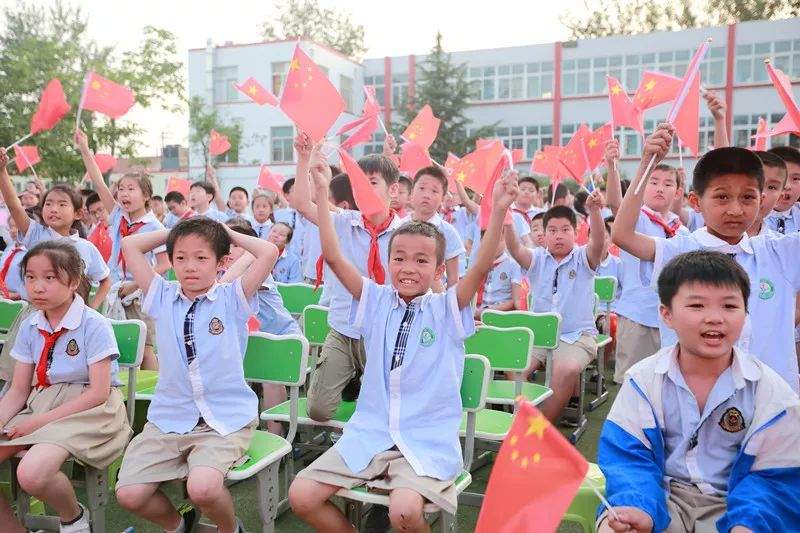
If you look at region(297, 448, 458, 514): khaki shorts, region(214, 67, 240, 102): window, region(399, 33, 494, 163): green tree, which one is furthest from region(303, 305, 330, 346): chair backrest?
region(214, 67, 240, 102): window

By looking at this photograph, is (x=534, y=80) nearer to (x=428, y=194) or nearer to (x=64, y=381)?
(x=428, y=194)

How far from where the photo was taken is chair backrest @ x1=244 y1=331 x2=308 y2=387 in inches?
121

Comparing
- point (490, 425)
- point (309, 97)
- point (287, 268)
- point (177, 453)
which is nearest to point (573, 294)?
point (490, 425)

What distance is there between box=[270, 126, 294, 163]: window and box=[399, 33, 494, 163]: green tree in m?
4.99

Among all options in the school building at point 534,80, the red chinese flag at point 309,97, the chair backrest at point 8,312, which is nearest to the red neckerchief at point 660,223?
the red chinese flag at point 309,97

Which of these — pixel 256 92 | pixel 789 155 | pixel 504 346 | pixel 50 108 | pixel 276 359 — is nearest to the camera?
pixel 276 359

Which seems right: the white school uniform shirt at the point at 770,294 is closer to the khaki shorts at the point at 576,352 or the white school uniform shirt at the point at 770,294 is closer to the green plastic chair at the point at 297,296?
the khaki shorts at the point at 576,352

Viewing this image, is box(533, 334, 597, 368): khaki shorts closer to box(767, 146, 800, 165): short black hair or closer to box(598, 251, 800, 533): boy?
box(767, 146, 800, 165): short black hair

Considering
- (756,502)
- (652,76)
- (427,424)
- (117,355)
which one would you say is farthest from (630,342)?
(117,355)

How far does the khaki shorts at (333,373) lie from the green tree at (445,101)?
24719 millimetres

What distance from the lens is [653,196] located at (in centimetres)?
475

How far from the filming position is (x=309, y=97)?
3.60 m

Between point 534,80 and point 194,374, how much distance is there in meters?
27.3

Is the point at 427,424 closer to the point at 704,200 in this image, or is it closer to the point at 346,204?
the point at 704,200
